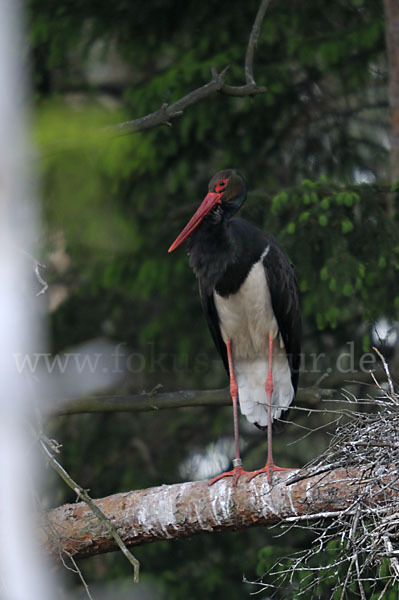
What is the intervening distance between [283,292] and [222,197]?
55 cm

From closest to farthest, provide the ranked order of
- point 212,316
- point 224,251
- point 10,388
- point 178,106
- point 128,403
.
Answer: point 10,388 → point 178,106 → point 128,403 → point 224,251 → point 212,316

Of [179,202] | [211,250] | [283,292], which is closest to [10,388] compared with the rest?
[211,250]

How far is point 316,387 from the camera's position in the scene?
15.4ft

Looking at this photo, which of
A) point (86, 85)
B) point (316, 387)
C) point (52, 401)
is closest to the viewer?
point (52, 401)

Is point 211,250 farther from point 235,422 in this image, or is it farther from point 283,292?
point 235,422

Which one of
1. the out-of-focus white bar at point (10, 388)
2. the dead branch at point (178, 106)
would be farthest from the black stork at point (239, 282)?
the out-of-focus white bar at point (10, 388)

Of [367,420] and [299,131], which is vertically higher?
[367,420]

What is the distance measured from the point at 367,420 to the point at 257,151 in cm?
315

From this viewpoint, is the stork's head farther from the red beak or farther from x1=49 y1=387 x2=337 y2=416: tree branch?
x1=49 y1=387 x2=337 y2=416: tree branch

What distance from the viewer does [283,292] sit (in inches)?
179

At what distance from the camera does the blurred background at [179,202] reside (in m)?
5.47

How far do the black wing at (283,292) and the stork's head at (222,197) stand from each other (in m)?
0.27

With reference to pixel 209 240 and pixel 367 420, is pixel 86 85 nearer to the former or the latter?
pixel 209 240

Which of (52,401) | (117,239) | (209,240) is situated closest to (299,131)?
(117,239)
